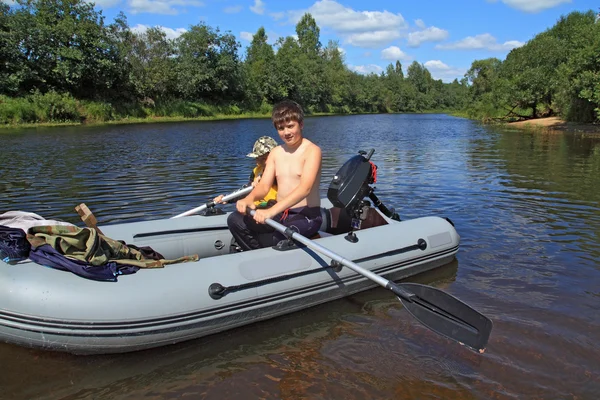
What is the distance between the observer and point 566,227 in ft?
20.2

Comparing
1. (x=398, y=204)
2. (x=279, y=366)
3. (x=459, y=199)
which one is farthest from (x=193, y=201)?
(x=279, y=366)

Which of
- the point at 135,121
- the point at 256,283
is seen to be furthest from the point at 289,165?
the point at 135,121

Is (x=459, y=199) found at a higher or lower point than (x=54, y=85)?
lower

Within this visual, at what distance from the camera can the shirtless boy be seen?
3.77m

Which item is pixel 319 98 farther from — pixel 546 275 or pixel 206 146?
pixel 546 275

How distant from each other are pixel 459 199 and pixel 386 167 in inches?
156

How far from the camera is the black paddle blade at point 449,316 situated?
3229 millimetres

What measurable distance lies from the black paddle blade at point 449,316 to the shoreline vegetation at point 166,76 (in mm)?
18799

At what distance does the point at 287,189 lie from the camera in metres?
3.96

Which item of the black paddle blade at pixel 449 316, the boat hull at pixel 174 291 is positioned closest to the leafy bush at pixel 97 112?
the boat hull at pixel 174 291

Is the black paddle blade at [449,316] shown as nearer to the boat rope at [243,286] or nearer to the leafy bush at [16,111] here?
the boat rope at [243,286]

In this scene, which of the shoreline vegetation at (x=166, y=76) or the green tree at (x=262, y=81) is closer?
the shoreline vegetation at (x=166, y=76)

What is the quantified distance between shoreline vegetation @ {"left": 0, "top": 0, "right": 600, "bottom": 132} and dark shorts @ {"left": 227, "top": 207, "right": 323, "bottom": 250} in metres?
18.7

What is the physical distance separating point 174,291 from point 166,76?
117 ft
